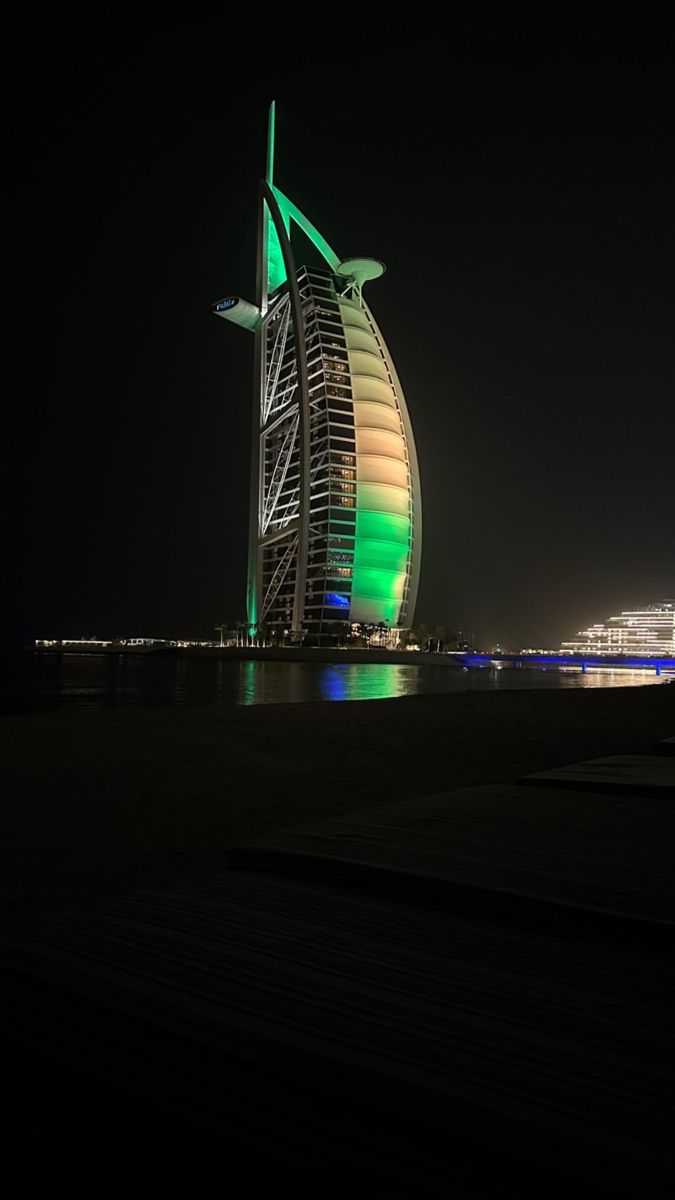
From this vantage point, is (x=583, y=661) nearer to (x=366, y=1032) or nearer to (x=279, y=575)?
(x=279, y=575)

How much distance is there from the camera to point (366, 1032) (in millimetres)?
903

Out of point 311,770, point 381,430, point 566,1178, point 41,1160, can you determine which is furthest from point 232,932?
point 381,430

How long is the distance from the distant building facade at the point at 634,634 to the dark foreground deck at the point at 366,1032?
521 ft

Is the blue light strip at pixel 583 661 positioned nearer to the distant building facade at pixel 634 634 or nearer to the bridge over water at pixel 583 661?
the bridge over water at pixel 583 661

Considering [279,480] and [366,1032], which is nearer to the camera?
[366,1032]

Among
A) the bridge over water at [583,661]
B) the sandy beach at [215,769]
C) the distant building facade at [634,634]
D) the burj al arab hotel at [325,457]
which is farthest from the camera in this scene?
the distant building facade at [634,634]

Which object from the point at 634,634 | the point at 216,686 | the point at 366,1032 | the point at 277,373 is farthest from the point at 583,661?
the point at 366,1032

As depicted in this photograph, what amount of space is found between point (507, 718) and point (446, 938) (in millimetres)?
11906

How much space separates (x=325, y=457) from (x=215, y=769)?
91.0 m

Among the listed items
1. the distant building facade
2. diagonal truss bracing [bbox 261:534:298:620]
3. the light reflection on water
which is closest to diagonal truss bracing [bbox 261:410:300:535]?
diagonal truss bracing [bbox 261:534:298:620]

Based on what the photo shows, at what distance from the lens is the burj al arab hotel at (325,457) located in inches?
3770

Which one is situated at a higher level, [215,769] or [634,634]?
[634,634]

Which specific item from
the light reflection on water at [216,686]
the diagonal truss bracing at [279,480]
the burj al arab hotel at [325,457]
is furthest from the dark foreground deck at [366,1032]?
the diagonal truss bracing at [279,480]

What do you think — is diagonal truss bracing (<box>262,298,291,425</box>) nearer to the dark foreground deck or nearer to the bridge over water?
the bridge over water
